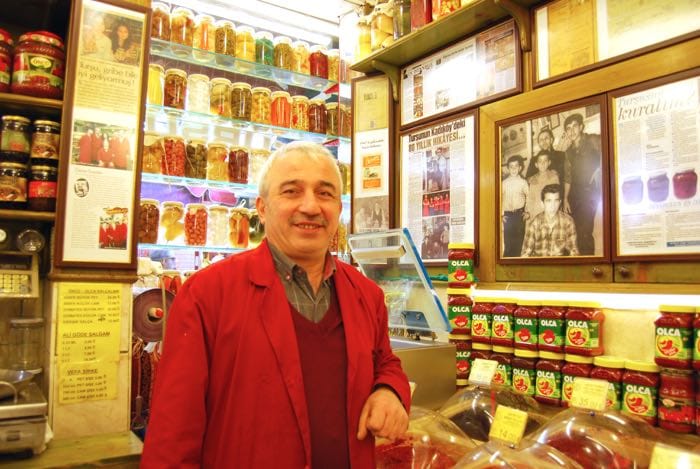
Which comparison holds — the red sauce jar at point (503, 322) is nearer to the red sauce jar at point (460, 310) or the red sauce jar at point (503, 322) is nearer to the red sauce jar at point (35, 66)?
the red sauce jar at point (460, 310)

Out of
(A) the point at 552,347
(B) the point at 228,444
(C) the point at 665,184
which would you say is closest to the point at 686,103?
(C) the point at 665,184

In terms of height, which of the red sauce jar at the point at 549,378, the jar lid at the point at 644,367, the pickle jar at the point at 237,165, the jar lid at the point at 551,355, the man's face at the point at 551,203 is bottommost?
the red sauce jar at the point at 549,378

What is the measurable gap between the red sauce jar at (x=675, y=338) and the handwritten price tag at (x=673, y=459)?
2.27ft

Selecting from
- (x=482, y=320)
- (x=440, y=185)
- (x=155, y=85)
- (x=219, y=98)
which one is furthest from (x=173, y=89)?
(x=482, y=320)

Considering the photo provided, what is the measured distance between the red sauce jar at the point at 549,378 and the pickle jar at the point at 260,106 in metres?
2.29

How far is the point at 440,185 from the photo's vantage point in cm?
304

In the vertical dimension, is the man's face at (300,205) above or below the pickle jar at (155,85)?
below

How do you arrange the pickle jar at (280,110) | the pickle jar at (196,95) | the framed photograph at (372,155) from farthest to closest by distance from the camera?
1. the pickle jar at (280,110)
2. the framed photograph at (372,155)
3. the pickle jar at (196,95)

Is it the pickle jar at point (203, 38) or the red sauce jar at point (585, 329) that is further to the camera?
the pickle jar at point (203, 38)

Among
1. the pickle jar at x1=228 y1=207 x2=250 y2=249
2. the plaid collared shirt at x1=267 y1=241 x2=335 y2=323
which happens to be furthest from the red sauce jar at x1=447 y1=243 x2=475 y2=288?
the pickle jar at x1=228 y1=207 x2=250 y2=249

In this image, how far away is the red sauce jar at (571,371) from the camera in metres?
2.03

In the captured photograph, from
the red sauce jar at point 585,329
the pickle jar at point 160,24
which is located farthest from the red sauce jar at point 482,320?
the pickle jar at point 160,24

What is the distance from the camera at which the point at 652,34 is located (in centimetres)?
211

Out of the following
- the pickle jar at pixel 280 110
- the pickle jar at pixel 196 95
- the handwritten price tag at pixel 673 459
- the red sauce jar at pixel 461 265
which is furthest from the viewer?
the pickle jar at pixel 280 110
